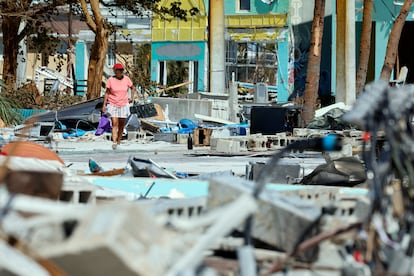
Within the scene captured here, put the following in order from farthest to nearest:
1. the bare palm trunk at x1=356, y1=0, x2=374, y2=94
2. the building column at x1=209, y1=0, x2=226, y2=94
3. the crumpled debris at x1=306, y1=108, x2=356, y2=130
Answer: the bare palm trunk at x1=356, y1=0, x2=374, y2=94 < the building column at x1=209, y1=0, x2=226, y2=94 < the crumpled debris at x1=306, y1=108, x2=356, y2=130

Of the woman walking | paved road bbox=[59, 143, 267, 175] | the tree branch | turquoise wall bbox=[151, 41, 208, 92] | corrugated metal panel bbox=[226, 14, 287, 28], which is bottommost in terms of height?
paved road bbox=[59, 143, 267, 175]

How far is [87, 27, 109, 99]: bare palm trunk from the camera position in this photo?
26234 millimetres

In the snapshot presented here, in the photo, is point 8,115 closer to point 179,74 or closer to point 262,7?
point 262,7

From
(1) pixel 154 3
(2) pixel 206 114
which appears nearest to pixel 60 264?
(2) pixel 206 114

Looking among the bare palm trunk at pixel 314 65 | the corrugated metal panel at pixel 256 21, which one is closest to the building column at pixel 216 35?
the bare palm trunk at pixel 314 65

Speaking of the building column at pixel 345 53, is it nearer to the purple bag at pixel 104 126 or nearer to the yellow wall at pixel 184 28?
the yellow wall at pixel 184 28

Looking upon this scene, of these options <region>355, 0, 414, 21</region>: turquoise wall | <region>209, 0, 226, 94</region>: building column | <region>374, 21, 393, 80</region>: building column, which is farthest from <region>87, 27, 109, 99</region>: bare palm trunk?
<region>374, 21, 393, 80</region>: building column

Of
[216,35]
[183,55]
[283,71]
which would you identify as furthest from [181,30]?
[216,35]

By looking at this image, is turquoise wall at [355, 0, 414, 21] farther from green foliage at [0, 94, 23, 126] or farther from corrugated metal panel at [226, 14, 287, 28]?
green foliage at [0, 94, 23, 126]

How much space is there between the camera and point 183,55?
1769 inches

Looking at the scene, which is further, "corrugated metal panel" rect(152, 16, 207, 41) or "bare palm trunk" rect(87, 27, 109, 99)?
"corrugated metal panel" rect(152, 16, 207, 41)

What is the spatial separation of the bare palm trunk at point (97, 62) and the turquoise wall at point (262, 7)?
18806mm

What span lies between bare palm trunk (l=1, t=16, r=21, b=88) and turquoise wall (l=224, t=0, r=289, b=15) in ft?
55.9

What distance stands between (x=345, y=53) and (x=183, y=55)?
42.6ft
